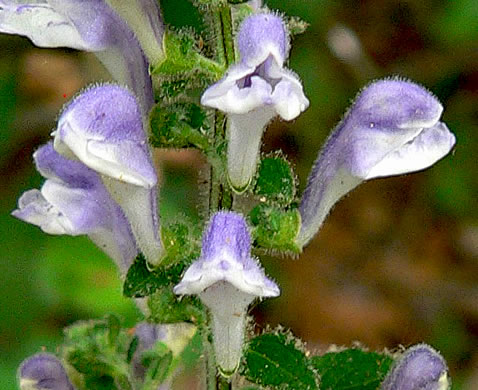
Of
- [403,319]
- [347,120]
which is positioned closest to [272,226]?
[347,120]

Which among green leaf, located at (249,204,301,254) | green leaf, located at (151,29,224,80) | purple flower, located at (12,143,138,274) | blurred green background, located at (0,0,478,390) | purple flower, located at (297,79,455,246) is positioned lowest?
green leaf, located at (249,204,301,254)

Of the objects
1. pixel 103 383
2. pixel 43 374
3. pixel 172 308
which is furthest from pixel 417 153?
pixel 43 374

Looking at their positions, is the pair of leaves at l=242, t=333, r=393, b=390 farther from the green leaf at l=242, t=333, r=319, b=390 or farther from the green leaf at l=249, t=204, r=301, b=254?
the green leaf at l=249, t=204, r=301, b=254

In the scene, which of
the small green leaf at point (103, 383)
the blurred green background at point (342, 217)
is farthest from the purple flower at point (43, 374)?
the blurred green background at point (342, 217)

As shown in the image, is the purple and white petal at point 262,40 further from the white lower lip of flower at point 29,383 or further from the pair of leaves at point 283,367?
the white lower lip of flower at point 29,383

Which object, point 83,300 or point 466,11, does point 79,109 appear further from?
point 466,11

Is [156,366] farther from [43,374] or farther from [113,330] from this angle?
[43,374]

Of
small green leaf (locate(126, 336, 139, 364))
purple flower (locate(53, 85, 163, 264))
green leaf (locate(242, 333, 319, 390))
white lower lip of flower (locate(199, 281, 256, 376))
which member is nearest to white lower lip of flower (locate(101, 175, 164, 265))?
purple flower (locate(53, 85, 163, 264))
